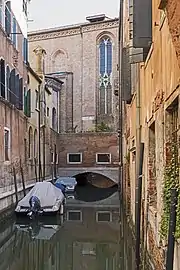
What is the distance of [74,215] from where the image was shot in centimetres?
1622

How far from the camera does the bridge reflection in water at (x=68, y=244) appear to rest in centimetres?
903

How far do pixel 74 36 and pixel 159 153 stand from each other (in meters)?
31.9

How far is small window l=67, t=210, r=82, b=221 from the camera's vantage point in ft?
50.4

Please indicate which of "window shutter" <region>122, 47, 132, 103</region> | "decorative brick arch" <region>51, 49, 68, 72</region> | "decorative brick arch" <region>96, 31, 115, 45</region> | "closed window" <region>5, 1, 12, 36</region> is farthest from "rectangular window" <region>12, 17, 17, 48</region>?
"decorative brick arch" <region>51, 49, 68, 72</region>

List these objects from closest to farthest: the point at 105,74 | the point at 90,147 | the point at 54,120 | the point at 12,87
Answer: the point at 12,87
the point at 90,147
the point at 54,120
the point at 105,74

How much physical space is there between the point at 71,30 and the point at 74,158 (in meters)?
11.7

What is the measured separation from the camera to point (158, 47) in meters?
6.13

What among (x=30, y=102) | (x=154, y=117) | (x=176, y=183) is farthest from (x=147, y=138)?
(x=30, y=102)

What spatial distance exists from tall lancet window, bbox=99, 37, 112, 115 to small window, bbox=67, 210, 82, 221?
61.7ft

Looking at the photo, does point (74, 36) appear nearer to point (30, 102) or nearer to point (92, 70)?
point (92, 70)

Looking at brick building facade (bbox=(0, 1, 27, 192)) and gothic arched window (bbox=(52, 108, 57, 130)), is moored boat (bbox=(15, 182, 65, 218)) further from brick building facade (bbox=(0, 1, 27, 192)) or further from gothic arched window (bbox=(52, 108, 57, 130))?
gothic arched window (bbox=(52, 108, 57, 130))

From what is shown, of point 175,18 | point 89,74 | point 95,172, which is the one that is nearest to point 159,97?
point 175,18

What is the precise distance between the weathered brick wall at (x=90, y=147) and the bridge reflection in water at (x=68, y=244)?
13160 millimetres

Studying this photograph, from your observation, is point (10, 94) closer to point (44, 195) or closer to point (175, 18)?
point (44, 195)
